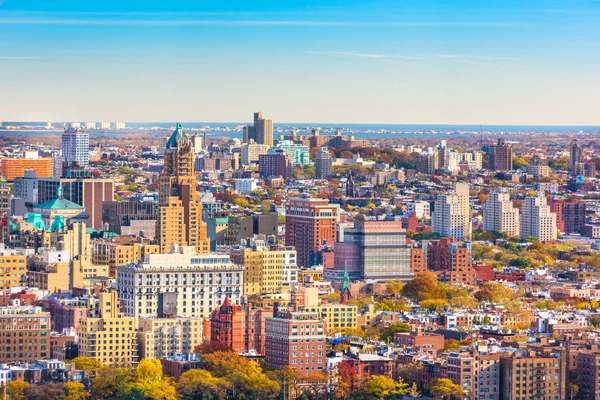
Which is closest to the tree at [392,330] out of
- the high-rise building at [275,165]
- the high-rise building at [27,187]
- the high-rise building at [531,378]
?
the high-rise building at [531,378]

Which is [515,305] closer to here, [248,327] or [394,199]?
[248,327]

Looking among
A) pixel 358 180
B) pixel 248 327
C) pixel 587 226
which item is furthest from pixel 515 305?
pixel 358 180

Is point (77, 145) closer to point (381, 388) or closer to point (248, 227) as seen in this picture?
point (248, 227)

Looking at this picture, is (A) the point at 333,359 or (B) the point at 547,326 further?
(B) the point at 547,326

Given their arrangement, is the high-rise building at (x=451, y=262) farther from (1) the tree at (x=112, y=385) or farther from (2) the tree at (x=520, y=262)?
(1) the tree at (x=112, y=385)

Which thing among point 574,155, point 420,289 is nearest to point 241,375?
point 420,289

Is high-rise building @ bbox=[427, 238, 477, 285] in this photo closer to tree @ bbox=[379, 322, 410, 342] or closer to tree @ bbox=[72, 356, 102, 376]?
tree @ bbox=[379, 322, 410, 342]
